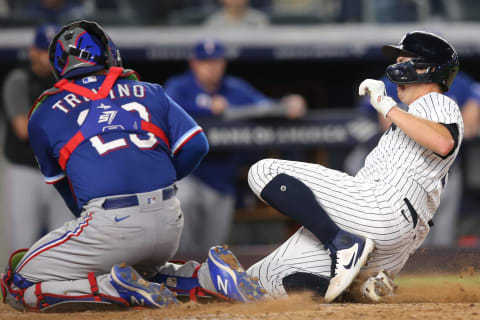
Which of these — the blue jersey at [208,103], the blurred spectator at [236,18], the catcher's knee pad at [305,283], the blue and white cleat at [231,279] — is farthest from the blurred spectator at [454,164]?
the blue and white cleat at [231,279]

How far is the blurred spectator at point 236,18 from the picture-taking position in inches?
280

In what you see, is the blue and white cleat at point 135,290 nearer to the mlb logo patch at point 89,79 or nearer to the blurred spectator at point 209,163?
the mlb logo patch at point 89,79

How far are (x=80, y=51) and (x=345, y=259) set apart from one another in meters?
1.50

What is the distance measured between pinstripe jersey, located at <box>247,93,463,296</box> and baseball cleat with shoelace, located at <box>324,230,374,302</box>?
0.06 meters

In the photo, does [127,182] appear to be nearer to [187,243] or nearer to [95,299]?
[95,299]

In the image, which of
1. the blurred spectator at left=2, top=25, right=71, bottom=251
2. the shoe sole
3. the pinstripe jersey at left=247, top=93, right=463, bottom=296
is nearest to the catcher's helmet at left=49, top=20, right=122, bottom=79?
the pinstripe jersey at left=247, top=93, right=463, bottom=296

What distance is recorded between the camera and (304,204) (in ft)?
10.8

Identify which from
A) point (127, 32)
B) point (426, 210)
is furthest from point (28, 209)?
point (426, 210)

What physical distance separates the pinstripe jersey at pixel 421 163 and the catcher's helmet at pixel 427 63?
0.10m

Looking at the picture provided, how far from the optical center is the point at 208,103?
6.34m

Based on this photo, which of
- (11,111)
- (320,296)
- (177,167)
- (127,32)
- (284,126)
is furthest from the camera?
(127,32)

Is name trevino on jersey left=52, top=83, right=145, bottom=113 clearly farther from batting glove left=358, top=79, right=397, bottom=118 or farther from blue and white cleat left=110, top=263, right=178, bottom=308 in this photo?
batting glove left=358, top=79, right=397, bottom=118

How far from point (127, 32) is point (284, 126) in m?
1.74

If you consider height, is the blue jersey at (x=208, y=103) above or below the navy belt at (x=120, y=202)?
below
